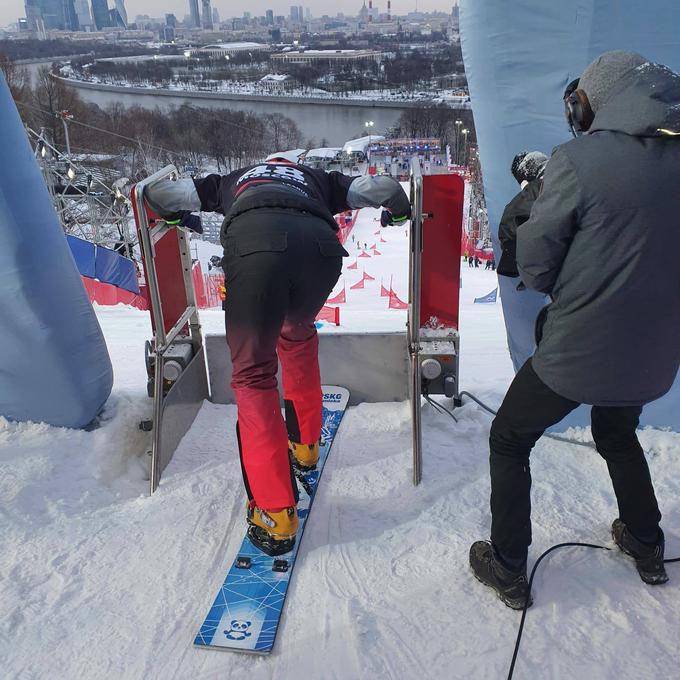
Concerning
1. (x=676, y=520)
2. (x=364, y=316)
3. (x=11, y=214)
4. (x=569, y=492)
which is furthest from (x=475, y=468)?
(x=364, y=316)

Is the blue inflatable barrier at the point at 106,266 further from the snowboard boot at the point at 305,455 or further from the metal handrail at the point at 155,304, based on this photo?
the snowboard boot at the point at 305,455

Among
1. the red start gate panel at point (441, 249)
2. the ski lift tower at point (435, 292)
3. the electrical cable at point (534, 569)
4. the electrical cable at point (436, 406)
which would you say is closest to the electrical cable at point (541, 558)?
the electrical cable at point (534, 569)

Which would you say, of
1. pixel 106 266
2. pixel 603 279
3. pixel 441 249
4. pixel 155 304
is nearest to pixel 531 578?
pixel 603 279

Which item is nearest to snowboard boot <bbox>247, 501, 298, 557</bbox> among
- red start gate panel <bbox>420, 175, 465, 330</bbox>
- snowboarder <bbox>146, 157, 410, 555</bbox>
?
snowboarder <bbox>146, 157, 410, 555</bbox>

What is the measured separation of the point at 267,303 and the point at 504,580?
1.29 metres

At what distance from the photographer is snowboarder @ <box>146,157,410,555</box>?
7.16 ft

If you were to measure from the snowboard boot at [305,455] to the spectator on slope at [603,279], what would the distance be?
43.7 inches

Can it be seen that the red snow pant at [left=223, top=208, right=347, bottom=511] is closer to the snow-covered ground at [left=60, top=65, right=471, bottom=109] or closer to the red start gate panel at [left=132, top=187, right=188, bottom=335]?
the red start gate panel at [left=132, top=187, right=188, bottom=335]

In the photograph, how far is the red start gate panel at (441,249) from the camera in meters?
3.14

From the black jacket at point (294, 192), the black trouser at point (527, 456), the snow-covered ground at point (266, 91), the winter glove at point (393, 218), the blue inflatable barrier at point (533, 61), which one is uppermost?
the blue inflatable barrier at point (533, 61)

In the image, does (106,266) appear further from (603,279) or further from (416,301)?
(603,279)

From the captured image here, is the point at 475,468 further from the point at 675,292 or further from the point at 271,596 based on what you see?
the point at 675,292

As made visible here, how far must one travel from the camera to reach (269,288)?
2.17m

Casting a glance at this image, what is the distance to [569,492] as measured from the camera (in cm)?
265
